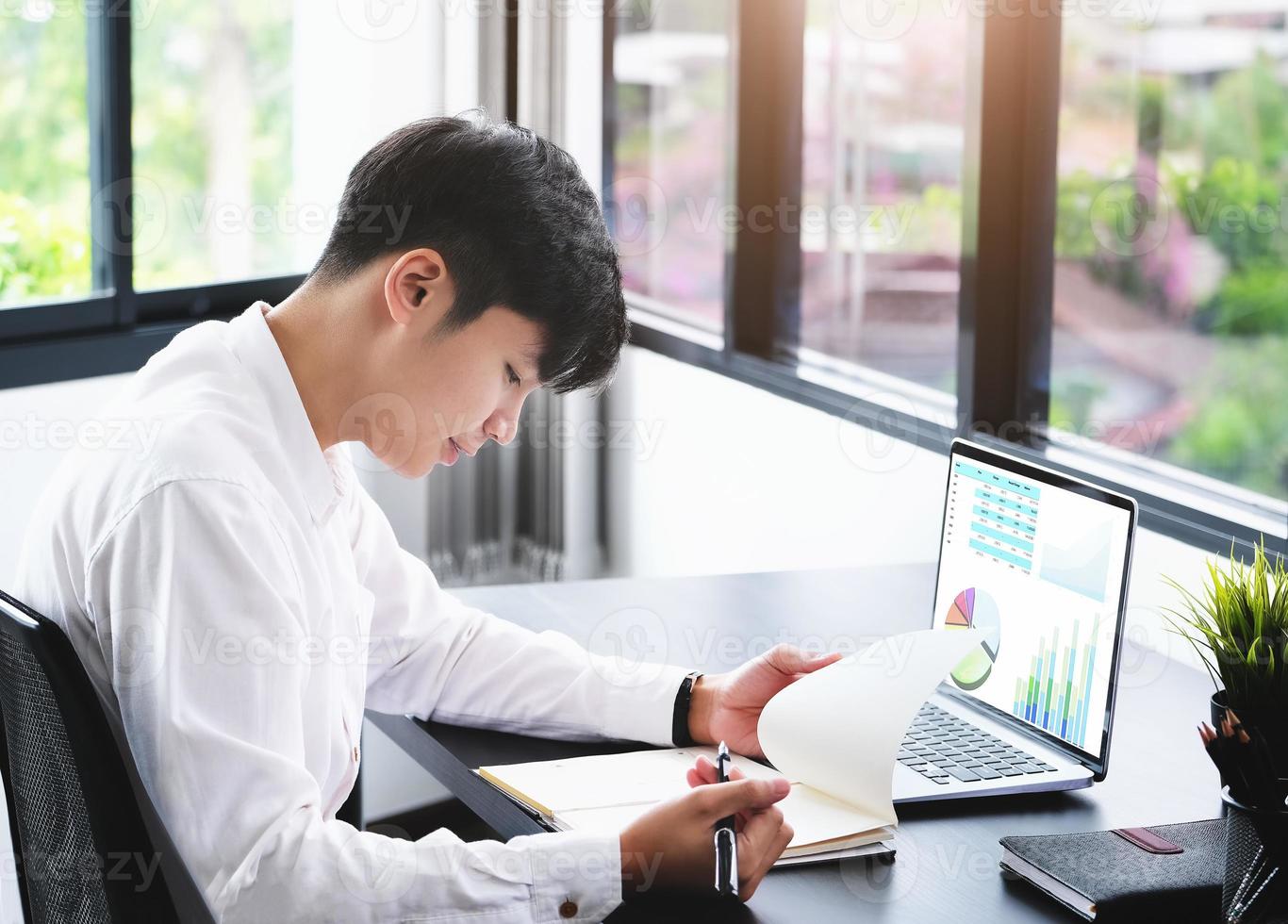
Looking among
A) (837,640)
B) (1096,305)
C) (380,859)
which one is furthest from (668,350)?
(380,859)

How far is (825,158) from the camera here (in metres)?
2.77

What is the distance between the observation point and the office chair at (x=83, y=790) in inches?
38.4

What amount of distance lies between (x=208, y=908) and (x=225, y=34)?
260 centimetres

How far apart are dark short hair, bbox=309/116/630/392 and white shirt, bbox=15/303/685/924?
0.47 feet

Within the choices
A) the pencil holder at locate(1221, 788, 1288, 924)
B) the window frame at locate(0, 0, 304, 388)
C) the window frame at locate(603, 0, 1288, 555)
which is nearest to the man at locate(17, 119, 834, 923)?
the pencil holder at locate(1221, 788, 1288, 924)

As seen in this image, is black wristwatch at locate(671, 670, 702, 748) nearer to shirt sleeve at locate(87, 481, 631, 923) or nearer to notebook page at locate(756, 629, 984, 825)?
notebook page at locate(756, 629, 984, 825)

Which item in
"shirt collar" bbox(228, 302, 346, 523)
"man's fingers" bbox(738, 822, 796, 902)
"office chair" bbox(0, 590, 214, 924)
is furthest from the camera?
"shirt collar" bbox(228, 302, 346, 523)

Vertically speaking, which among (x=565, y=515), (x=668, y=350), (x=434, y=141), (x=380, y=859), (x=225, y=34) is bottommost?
(x=565, y=515)

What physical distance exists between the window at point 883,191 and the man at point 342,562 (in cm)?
122

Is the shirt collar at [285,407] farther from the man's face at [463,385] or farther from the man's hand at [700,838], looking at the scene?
the man's hand at [700,838]

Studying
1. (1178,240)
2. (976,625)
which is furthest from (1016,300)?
(976,625)

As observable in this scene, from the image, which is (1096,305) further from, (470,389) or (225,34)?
(225,34)

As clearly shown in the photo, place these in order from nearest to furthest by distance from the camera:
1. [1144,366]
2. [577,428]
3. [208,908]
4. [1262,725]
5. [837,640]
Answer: [208,908], [1262,725], [837,640], [1144,366], [577,428]

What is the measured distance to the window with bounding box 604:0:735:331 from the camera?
310 centimetres
